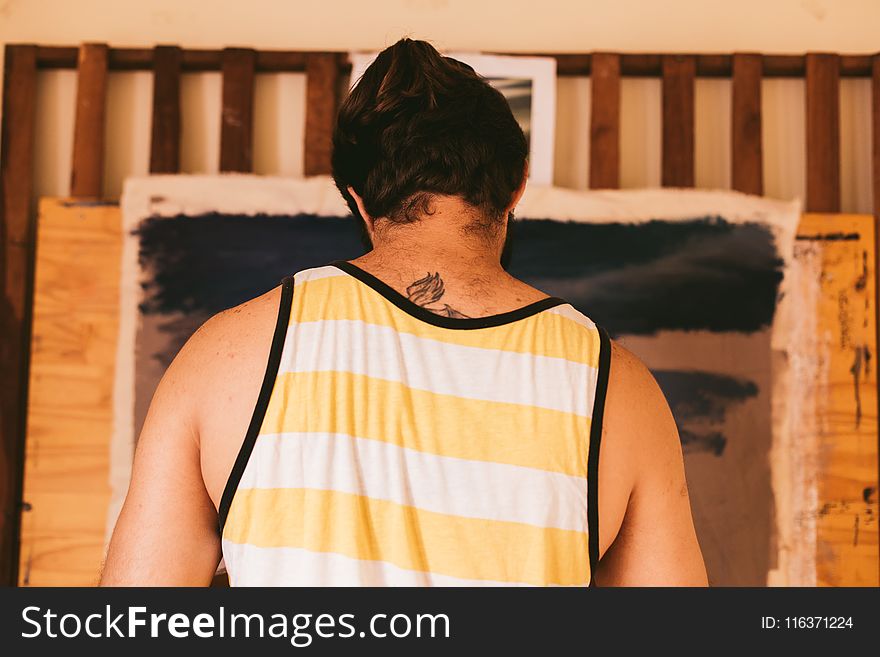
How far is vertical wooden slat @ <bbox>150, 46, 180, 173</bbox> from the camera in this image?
5.30 ft

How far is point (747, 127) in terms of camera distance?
1.61m

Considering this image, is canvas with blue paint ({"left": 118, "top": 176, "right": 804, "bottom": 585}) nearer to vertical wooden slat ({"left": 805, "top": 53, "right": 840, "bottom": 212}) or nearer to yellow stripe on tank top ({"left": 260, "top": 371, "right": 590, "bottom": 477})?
vertical wooden slat ({"left": 805, "top": 53, "right": 840, "bottom": 212})

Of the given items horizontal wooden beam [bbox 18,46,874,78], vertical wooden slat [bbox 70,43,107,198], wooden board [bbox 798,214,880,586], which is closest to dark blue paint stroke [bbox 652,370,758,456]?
wooden board [bbox 798,214,880,586]

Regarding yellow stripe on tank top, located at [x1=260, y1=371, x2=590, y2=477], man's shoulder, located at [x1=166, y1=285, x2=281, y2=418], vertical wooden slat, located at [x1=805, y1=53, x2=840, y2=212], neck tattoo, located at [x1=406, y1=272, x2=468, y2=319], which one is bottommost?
yellow stripe on tank top, located at [x1=260, y1=371, x2=590, y2=477]

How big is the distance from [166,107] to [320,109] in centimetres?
31

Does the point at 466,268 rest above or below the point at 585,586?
above

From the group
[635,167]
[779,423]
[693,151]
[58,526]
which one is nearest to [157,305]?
[58,526]

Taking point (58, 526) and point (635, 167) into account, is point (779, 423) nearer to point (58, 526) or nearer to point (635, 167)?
point (635, 167)

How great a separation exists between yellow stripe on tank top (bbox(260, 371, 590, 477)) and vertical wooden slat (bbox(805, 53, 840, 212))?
46.6 inches

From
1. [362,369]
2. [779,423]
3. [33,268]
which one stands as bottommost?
[362,369]

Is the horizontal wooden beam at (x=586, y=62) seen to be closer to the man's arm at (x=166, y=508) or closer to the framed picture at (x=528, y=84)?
the framed picture at (x=528, y=84)
